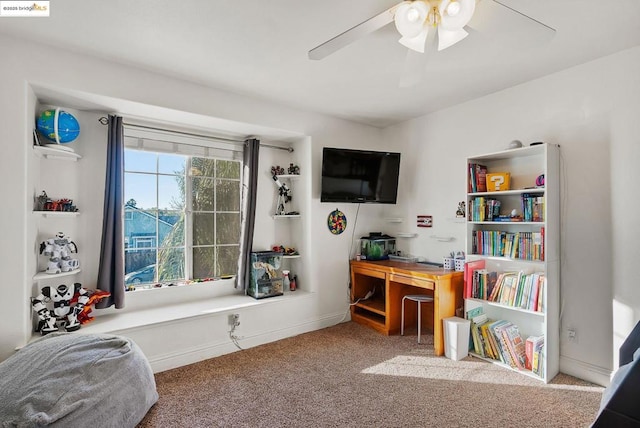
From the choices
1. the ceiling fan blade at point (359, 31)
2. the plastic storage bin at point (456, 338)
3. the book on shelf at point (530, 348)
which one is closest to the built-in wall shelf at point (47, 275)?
the ceiling fan blade at point (359, 31)

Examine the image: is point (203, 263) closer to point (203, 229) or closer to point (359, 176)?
point (203, 229)

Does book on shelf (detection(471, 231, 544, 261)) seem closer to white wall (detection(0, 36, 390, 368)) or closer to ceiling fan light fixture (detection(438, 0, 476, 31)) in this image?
white wall (detection(0, 36, 390, 368))

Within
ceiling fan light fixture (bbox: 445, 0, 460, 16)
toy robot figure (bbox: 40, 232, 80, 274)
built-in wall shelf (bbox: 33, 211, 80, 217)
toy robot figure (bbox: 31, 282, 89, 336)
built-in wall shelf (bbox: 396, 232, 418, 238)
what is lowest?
toy robot figure (bbox: 31, 282, 89, 336)

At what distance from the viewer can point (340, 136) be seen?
375cm

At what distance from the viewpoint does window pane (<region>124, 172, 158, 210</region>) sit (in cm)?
293

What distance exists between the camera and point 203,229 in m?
3.30

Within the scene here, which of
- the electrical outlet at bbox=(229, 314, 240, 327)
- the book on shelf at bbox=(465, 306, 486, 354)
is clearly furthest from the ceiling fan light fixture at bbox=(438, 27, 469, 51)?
the electrical outlet at bbox=(229, 314, 240, 327)

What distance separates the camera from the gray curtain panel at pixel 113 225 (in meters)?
2.60

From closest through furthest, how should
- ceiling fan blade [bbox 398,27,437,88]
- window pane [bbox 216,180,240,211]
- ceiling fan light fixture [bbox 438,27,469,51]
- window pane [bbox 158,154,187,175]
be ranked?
ceiling fan light fixture [bbox 438,27,469,51], ceiling fan blade [bbox 398,27,437,88], window pane [bbox 158,154,187,175], window pane [bbox 216,180,240,211]

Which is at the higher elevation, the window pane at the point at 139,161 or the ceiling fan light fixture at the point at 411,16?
the ceiling fan light fixture at the point at 411,16

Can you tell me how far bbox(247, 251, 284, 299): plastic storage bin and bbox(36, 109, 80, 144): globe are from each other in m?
1.82

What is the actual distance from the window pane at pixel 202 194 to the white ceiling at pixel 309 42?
38.6 inches

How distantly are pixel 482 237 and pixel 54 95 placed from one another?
360 centimetres

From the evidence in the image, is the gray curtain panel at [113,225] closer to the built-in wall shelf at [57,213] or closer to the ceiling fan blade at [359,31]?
the built-in wall shelf at [57,213]
